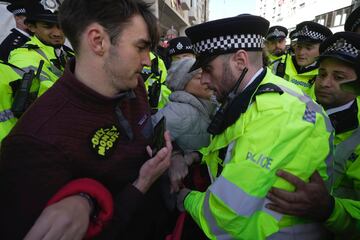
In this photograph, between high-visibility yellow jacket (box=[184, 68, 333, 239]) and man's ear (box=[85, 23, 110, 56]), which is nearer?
high-visibility yellow jacket (box=[184, 68, 333, 239])

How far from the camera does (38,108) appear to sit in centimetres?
122

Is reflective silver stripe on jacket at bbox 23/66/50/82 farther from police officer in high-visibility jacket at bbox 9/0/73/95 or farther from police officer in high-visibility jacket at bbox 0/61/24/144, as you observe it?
police officer in high-visibility jacket at bbox 0/61/24/144

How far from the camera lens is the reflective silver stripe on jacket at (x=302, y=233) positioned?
52.5 inches

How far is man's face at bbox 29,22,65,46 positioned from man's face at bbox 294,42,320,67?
3.78m

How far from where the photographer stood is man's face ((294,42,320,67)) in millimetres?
4223

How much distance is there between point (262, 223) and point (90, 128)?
3.23ft

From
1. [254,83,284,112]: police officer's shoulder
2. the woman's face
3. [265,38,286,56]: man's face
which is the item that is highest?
[254,83,284,112]: police officer's shoulder

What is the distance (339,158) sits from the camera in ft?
5.92

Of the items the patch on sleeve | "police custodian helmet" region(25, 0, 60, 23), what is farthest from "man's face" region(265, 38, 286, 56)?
the patch on sleeve

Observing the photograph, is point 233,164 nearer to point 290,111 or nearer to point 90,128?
point 290,111

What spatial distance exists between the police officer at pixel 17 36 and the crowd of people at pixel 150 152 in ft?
7.84

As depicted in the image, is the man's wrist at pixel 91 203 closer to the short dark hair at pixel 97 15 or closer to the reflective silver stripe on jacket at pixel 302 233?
the short dark hair at pixel 97 15

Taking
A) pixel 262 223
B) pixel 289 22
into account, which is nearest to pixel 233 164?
pixel 262 223

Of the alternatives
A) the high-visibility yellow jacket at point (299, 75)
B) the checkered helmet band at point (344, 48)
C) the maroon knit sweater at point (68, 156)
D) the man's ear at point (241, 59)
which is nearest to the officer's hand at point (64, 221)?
the maroon knit sweater at point (68, 156)
